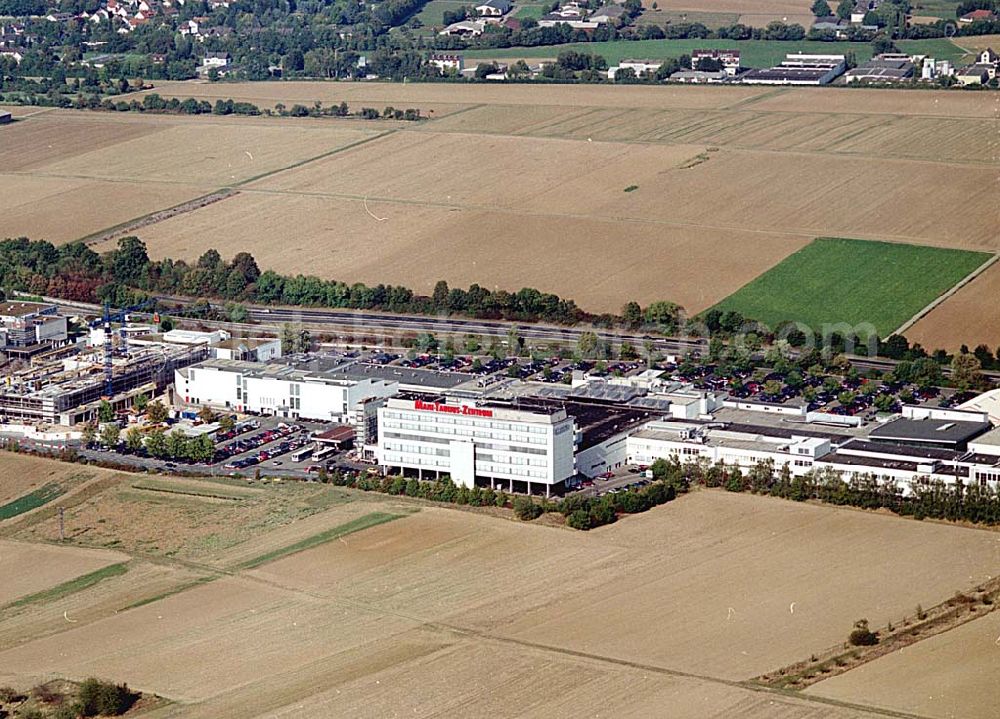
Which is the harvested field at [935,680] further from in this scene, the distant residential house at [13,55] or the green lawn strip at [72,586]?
the distant residential house at [13,55]

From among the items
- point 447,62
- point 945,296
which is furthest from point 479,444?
point 447,62

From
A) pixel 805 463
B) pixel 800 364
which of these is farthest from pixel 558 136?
pixel 805 463

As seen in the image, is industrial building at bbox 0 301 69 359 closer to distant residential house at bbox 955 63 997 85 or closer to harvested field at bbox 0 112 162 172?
harvested field at bbox 0 112 162 172

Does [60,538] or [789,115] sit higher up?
[789,115]

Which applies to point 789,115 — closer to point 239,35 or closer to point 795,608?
point 239,35

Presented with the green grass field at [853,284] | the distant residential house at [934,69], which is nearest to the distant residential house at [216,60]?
the distant residential house at [934,69]

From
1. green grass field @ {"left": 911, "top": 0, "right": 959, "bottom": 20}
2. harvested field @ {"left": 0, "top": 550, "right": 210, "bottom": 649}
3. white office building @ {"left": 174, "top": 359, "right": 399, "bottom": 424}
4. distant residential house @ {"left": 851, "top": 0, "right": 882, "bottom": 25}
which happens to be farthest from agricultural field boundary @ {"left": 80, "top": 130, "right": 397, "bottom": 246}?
green grass field @ {"left": 911, "top": 0, "right": 959, "bottom": 20}
